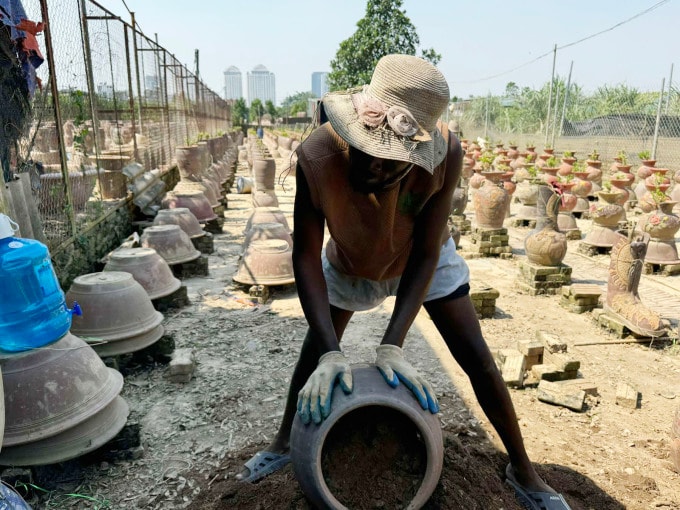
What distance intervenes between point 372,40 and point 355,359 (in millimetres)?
23537

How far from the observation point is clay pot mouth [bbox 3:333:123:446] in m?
2.38

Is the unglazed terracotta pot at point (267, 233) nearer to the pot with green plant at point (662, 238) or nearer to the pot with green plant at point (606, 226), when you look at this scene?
the pot with green plant at point (606, 226)

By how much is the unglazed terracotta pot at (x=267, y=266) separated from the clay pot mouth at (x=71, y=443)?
2816 mm

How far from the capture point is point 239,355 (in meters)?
4.18

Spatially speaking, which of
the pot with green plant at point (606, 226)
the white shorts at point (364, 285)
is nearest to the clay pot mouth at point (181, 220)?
the white shorts at point (364, 285)

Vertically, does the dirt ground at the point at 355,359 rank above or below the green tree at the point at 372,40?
below

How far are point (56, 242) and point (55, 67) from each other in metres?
1.73

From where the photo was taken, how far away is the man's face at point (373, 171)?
5.51 feet

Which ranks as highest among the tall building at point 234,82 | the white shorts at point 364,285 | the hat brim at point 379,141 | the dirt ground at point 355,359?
the tall building at point 234,82

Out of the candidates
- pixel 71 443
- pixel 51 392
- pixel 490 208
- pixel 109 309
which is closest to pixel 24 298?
pixel 51 392

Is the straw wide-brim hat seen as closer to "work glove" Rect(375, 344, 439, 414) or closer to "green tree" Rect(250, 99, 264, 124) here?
"work glove" Rect(375, 344, 439, 414)

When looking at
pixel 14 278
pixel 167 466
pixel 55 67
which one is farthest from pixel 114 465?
pixel 55 67

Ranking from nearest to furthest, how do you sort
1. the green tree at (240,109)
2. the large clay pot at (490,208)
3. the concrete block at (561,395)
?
the concrete block at (561,395)
the large clay pot at (490,208)
the green tree at (240,109)

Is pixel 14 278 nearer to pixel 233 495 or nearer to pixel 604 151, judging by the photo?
pixel 233 495
